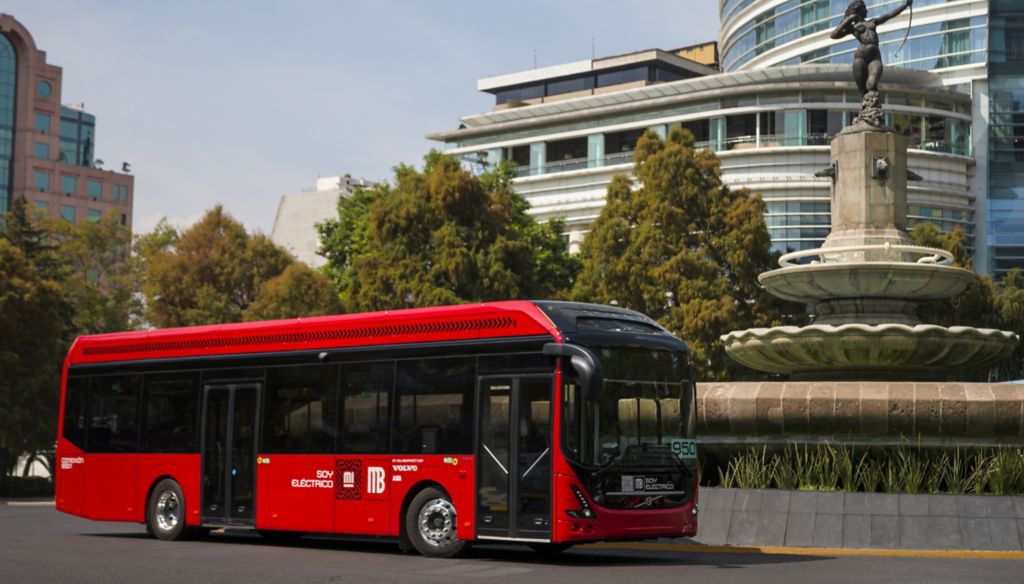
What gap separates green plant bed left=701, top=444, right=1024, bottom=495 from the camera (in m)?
17.3

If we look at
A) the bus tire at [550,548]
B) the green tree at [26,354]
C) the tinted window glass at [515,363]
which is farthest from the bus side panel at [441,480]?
the green tree at [26,354]

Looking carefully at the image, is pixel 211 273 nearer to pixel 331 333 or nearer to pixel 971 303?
pixel 971 303

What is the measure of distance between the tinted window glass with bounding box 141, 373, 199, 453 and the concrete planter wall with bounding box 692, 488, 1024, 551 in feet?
22.4

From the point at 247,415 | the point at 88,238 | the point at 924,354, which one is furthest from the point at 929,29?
the point at 247,415

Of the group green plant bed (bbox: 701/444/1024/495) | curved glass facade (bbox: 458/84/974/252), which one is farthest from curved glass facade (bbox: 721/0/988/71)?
green plant bed (bbox: 701/444/1024/495)

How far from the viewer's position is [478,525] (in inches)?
611

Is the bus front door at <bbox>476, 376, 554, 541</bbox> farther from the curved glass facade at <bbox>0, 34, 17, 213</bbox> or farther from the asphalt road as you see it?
the curved glass facade at <bbox>0, 34, 17, 213</bbox>

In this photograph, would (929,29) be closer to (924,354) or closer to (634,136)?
(634,136)

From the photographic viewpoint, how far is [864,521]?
676 inches

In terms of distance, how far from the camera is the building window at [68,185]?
422ft

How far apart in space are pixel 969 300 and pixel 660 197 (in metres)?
10.6

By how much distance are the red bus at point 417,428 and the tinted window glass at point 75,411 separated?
765 mm

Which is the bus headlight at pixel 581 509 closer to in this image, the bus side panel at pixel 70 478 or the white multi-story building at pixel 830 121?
the bus side panel at pixel 70 478

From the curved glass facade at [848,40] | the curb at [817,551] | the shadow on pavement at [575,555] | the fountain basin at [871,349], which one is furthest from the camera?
the curved glass facade at [848,40]
